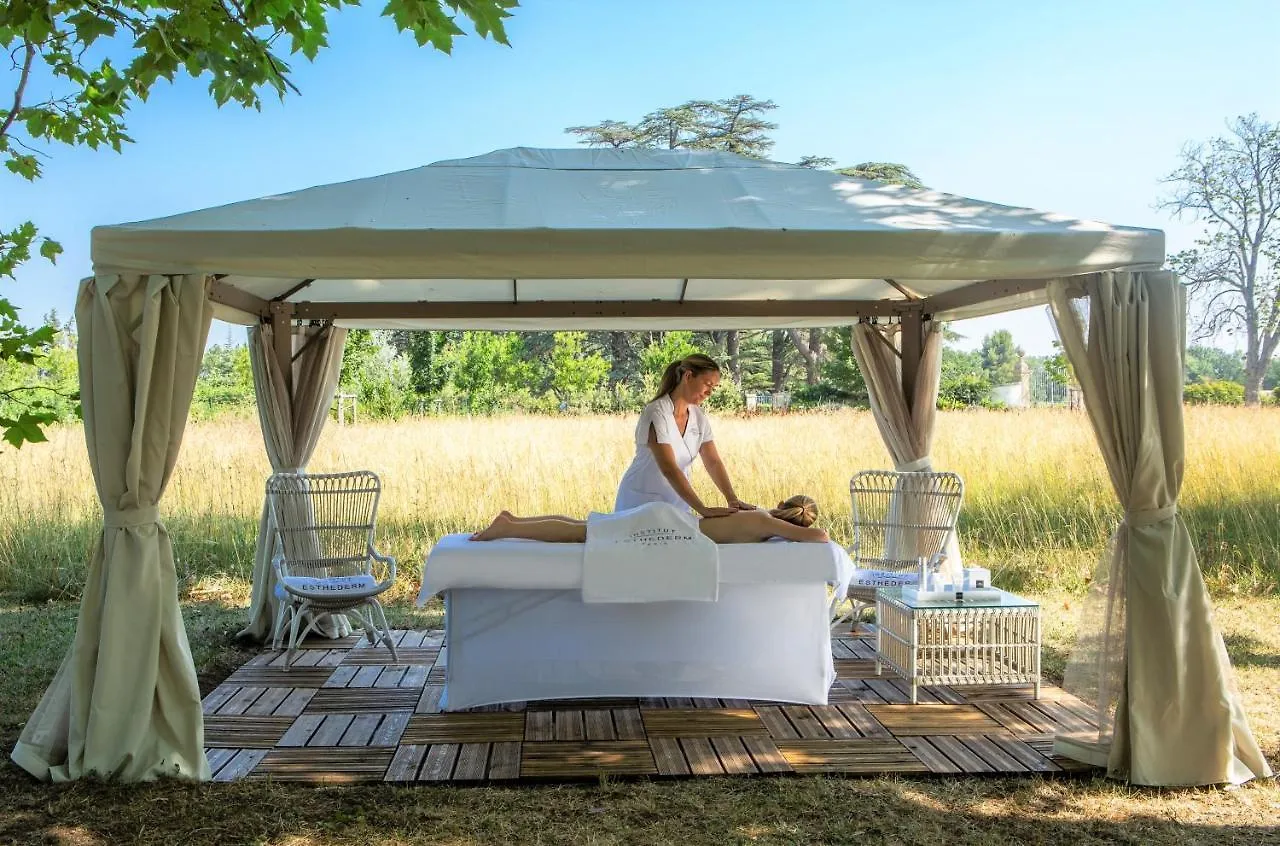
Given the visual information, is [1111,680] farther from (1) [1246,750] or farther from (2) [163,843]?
(2) [163,843]

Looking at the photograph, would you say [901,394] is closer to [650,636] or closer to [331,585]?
[650,636]

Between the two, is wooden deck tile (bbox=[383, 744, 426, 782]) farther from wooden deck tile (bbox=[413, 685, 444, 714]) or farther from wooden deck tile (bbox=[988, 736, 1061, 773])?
wooden deck tile (bbox=[988, 736, 1061, 773])

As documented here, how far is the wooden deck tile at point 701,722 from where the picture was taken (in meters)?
4.01

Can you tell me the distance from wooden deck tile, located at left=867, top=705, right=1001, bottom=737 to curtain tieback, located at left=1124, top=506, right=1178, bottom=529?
→ 3.42ft

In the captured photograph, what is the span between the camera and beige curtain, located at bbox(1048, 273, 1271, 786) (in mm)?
3451

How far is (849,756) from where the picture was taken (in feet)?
12.2

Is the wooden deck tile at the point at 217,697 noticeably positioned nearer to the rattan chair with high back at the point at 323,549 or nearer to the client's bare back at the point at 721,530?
the rattan chair with high back at the point at 323,549

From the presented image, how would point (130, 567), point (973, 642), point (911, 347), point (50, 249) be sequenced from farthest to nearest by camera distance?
point (911, 347)
point (50, 249)
point (973, 642)
point (130, 567)

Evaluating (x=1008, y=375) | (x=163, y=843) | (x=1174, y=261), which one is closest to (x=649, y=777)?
(x=163, y=843)

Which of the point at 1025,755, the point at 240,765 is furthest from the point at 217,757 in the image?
the point at 1025,755

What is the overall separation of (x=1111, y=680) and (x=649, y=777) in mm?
1613

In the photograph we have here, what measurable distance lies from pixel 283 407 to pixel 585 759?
2.82m

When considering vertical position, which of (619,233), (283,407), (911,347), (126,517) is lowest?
(126,517)

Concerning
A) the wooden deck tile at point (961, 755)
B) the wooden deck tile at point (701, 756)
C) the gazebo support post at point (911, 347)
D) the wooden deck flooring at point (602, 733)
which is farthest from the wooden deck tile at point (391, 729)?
the gazebo support post at point (911, 347)
